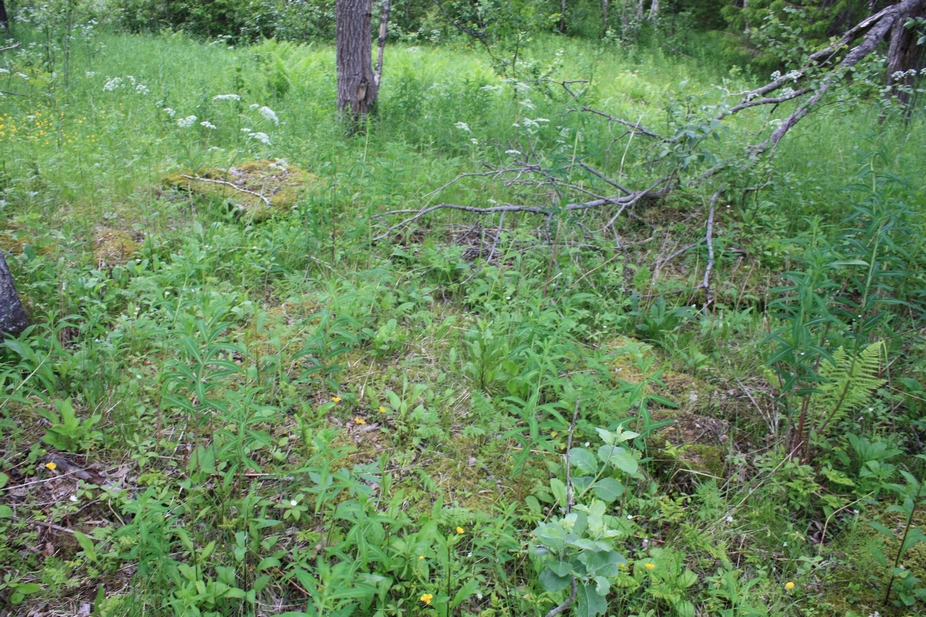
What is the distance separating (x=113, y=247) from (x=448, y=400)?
264cm

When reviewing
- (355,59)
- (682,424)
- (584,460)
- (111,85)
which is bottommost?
(682,424)

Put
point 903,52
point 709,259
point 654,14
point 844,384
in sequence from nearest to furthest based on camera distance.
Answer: point 844,384
point 709,259
point 903,52
point 654,14

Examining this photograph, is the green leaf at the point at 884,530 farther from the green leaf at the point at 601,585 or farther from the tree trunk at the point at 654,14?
the tree trunk at the point at 654,14

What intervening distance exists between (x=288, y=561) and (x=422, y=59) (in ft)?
37.3

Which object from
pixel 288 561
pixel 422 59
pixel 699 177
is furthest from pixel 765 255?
pixel 422 59

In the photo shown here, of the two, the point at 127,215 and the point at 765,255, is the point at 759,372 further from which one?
the point at 127,215

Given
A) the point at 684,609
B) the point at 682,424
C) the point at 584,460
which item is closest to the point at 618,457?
the point at 584,460

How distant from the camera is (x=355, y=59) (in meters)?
7.21

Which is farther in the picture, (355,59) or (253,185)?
(355,59)

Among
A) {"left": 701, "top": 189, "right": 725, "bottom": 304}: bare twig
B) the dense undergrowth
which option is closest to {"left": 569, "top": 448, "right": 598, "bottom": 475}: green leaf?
the dense undergrowth

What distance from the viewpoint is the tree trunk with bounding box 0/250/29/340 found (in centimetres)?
303

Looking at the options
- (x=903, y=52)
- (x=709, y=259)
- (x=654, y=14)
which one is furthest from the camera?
(x=654, y=14)

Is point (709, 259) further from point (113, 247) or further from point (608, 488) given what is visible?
point (113, 247)

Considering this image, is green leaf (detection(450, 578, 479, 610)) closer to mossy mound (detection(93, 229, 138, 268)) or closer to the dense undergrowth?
the dense undergrowth
